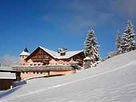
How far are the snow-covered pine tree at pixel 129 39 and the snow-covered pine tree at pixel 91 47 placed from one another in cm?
864

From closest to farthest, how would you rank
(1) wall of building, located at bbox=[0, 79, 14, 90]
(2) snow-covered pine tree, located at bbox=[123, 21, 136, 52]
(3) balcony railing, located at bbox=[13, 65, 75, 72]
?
(1) wall of building, located at bbox=[0, 79, 14, 90] → (3) balcony railing, located at bbox=[13, 65, 75, 72] → (2) snow-covered pine tree, located at bbox=[123, 21, 136, 52]

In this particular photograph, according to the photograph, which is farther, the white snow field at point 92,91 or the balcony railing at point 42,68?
the balcony railing at point 42,68

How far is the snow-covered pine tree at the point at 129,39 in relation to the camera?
63688 millimetres

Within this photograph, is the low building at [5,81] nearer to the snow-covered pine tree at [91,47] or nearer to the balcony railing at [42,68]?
the balcony railing at [42,68]

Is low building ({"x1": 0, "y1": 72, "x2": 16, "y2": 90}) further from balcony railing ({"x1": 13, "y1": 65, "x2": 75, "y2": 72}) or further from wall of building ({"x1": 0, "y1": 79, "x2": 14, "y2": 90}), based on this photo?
balcony railing ({"x1": 13, "y1": 65, "x2": 75, "y2": 72})

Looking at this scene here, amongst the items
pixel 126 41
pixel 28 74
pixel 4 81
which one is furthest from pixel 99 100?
pixel 126 41

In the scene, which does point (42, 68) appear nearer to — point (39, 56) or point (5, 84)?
point (39, 56)

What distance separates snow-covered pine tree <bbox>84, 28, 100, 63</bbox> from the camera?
7025 cm

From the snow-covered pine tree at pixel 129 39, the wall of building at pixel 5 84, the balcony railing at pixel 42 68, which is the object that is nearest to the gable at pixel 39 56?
the balcony railing at pixel 42 68

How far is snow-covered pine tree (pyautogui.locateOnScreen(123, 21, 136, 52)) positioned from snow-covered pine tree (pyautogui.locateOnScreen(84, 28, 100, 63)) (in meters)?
8.64

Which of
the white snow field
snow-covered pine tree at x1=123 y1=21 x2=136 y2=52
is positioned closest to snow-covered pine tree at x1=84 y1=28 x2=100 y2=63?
snow-covered pine tree at x1=123 y1=21 x2=136 y2=52

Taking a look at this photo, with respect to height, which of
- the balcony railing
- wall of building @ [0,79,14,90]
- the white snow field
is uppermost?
the balcony railing

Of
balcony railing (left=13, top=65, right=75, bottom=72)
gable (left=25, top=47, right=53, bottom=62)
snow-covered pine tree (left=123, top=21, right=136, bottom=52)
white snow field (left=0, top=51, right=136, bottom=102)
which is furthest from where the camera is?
gable (left=25, top=47, right=53, bottom=62)

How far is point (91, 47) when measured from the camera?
7094cm
